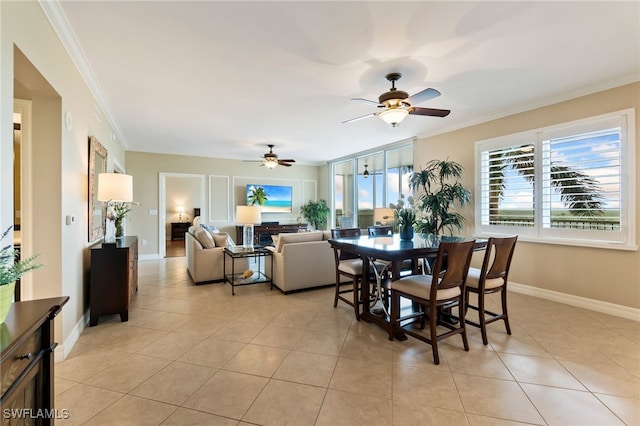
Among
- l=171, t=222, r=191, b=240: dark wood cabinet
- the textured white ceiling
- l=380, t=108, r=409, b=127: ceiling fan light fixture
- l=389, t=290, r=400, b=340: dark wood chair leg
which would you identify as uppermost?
the textured white ceiling

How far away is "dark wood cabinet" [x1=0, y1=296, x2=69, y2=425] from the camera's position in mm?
919

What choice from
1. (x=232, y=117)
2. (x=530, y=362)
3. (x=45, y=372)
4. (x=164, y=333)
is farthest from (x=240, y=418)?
(x=232, y=117)

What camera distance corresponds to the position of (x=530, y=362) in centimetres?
230

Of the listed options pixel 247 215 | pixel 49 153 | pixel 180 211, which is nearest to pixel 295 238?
pixel 247 215

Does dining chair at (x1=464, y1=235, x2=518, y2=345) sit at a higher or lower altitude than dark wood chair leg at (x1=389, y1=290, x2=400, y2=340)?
higher

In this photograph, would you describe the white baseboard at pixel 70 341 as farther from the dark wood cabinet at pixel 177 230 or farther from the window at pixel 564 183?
the dark wood cabinet at pixel 177 230

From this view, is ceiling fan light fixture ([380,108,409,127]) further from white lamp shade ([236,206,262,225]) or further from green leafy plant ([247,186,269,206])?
green leafy plant ([247,186,269,206])

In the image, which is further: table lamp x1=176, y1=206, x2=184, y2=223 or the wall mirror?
table lamp x1=176, y1=206, x2=184, y2=223

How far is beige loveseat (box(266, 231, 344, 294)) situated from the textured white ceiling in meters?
1.86

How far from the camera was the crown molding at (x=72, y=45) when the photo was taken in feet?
6.51

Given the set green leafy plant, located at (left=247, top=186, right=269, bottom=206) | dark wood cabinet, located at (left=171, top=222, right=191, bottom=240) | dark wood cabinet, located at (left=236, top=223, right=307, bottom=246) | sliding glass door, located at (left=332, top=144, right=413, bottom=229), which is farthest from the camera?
dark wood cabinet, located at (left=171, top=222, right=191, bottom=240)

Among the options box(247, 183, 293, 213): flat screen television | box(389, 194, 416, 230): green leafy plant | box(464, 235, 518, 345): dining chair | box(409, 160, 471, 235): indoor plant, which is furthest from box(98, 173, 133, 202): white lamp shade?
box(247, 183, 293, 213): flat screen television

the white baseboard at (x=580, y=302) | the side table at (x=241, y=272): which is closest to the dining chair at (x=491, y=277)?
the white baseboard at (x=580, y=302)

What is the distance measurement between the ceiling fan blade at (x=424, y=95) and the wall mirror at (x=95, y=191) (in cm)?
343
